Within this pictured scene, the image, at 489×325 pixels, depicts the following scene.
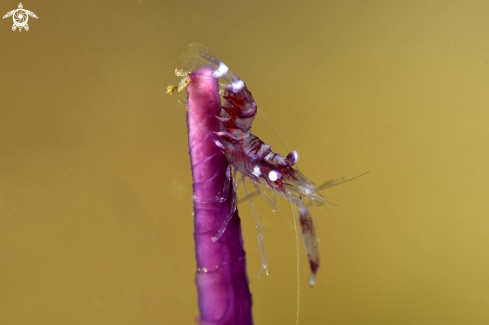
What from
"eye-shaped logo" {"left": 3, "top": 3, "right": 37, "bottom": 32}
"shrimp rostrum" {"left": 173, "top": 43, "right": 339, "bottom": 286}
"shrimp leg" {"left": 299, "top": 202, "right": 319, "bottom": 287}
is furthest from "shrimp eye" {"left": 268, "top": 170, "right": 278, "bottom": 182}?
"eye-shaped logo" {"left": 3, "top": 3, "right": 37, "bottom": 32}

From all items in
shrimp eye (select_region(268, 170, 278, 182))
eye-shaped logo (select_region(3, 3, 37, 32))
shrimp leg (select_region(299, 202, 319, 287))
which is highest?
eye-shaped logo (select_region(3, 3, 37, 32))

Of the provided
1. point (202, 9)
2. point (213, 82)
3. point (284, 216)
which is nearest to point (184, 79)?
point (213, 82)

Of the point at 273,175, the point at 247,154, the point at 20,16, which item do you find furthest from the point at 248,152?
the point at 20,16

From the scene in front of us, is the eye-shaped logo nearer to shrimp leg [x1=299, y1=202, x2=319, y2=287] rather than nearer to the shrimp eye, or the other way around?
the shrimp eye

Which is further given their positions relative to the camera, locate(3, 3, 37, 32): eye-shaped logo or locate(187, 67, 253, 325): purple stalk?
locate(3, 3, 37, 32): eye-shaped logo

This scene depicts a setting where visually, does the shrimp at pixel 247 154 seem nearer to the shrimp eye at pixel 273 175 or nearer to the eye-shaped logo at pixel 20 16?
the shrimp eye at pixel 273 175

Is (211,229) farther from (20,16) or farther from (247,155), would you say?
(20,16)

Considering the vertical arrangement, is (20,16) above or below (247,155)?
above

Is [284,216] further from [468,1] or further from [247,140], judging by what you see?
[468,1]
